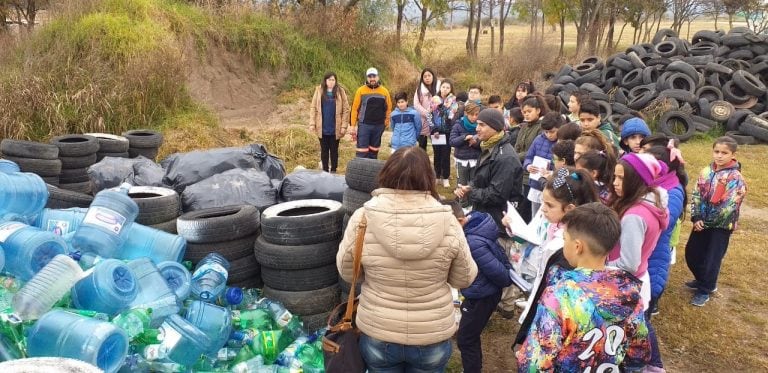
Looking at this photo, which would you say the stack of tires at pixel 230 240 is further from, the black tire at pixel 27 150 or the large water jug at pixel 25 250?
the black tire at pixel 27 150

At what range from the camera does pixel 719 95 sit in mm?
13766

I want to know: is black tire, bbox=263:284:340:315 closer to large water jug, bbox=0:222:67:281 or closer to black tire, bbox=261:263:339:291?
black tire, bbox=261:263:339:291

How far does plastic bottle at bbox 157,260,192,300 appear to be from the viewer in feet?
13.2

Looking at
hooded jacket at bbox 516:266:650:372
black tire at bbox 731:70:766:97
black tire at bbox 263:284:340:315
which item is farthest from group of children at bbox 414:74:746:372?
black tire at bbox 731:70:766:97

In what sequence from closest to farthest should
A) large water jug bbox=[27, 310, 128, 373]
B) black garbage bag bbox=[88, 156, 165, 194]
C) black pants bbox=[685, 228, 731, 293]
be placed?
large water jug bbox=[27, 310, 128, 373] → black pants bbox=[685, 228, 731, 293] → black garbage bag bbox=[88, 156, 165, 194]

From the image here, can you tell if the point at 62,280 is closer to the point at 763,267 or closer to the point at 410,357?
the point at 410,357

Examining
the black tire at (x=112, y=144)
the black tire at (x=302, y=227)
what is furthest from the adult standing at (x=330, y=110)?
the black tire at (x=302, y=227)

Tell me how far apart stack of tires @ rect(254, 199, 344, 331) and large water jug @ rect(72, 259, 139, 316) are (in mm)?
1124

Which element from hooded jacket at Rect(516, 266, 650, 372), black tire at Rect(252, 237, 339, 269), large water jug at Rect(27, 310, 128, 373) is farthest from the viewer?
black tire at Rect(252, 237, 339, 269)

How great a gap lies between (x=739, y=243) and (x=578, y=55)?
1706 cm

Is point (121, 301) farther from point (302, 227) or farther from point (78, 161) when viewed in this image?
point (78, 161)

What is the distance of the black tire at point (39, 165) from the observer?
19.5ft

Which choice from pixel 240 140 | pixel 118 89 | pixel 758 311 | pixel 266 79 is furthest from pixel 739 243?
pixel 266 79

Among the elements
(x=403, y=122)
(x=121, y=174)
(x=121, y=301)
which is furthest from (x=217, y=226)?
(x=403, y=122)
